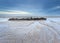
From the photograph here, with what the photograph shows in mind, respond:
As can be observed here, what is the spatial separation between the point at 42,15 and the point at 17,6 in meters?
1.12

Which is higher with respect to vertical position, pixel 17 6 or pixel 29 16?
pixel 17 6

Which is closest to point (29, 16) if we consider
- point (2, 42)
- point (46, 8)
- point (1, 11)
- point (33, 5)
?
point (33, 5)

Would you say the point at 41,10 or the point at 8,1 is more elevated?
the point at 8,1

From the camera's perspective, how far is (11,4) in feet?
14.4

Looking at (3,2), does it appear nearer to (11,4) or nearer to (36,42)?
(11,4)

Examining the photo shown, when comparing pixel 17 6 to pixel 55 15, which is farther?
pixel 55 15

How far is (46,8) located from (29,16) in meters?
0.82

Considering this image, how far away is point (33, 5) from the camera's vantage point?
446 cm

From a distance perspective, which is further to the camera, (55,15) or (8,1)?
(55,15)

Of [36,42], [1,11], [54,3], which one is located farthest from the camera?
[54,3]

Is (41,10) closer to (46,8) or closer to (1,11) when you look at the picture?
(46,8)

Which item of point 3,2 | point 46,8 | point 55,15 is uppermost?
point 3,2

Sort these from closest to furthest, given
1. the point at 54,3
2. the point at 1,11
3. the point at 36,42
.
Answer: the point at 36,42, the point at 1,11, the point at 54,3

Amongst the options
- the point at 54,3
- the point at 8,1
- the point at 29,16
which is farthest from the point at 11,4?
the point at 54,3
